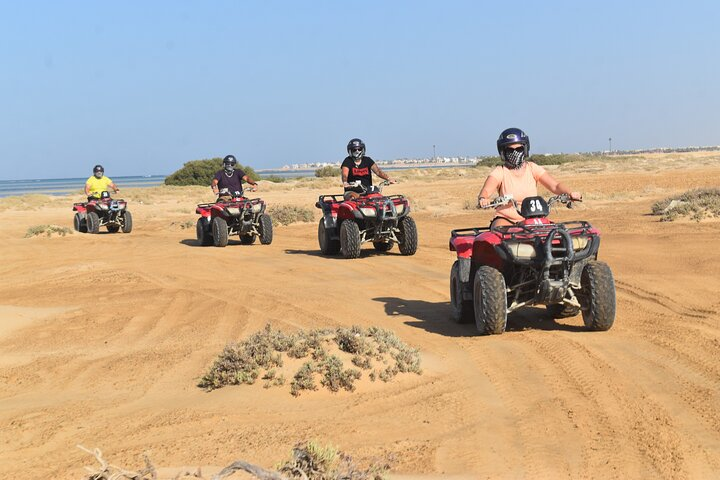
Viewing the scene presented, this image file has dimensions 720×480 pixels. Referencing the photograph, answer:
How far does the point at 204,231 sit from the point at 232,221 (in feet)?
2.18

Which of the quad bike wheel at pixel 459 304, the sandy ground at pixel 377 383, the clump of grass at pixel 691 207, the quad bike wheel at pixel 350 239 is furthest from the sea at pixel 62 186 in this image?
the quad bike wheel at pixel 459 304

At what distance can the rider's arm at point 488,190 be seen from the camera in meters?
8.44

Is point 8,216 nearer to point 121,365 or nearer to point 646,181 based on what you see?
point 646,181

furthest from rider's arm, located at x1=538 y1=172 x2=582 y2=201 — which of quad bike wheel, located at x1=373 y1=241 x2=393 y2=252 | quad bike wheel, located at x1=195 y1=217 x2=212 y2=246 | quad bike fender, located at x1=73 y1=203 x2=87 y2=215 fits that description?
quad bike fender, located at x1=73 y1=203 x2=87 y2=215

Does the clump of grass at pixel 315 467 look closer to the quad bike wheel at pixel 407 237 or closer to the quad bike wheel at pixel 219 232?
the quad bike wheel at pixel 407 237

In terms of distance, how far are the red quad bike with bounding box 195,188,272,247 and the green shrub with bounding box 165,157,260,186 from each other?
4841 cm

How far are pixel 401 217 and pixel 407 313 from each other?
5.91 m

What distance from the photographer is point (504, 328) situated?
8.30m

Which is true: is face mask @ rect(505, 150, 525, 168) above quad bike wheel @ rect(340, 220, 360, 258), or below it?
above

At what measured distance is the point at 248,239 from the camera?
66.1 feet

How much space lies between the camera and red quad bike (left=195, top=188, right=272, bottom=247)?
62.6ft

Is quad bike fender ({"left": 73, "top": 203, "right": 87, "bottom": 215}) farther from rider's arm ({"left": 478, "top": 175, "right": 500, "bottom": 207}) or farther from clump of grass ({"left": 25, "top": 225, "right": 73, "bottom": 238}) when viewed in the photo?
rider's arm ({"left": 478, "top": 175, "right": 500, "bottom": 207})

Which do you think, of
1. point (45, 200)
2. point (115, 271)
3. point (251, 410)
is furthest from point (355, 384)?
point (45, 200)

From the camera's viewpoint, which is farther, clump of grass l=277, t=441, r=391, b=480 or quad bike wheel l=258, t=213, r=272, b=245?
quad bike wheel l=258, t=213, r=272, b=245
